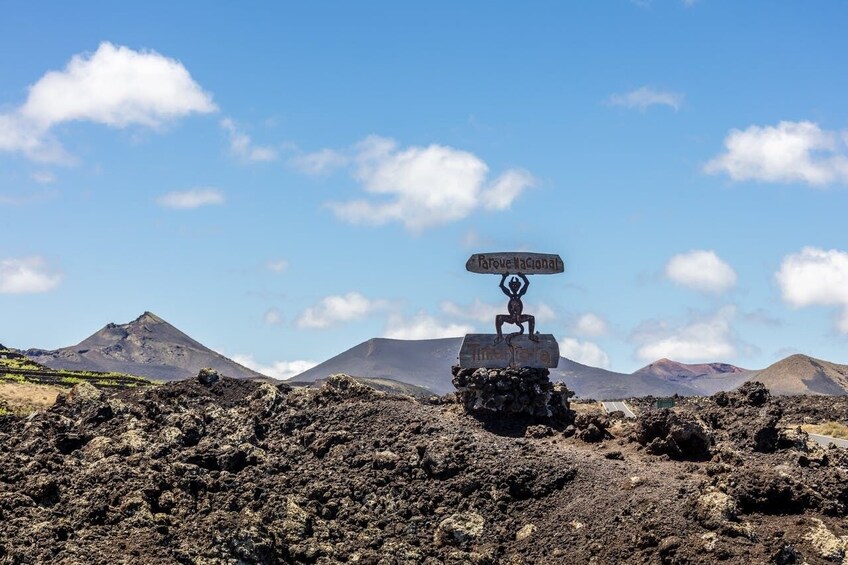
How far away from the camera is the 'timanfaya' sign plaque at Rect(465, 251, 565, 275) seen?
34719mm

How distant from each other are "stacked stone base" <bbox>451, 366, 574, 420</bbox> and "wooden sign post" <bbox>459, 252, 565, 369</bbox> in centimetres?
85

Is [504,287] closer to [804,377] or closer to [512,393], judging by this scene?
[512,393]

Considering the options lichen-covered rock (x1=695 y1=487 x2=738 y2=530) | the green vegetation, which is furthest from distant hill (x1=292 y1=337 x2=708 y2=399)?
lichen-covered rock (x1=695 y1=487 x2=738 y2=530)

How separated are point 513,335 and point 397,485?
8200 mm

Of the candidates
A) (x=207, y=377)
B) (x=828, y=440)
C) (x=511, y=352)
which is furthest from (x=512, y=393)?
(x=828, y=440)

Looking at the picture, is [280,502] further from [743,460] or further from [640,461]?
[743,460]

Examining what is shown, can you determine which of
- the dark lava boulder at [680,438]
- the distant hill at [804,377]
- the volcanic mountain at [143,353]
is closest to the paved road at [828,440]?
the dark lava boulder at [680,438]

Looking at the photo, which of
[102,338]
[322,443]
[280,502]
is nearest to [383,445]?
[322,443]

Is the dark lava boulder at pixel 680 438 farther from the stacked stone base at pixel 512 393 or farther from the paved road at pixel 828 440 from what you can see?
the paved road at pixel 828 440

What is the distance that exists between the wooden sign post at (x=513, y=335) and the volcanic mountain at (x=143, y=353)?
109390 mm

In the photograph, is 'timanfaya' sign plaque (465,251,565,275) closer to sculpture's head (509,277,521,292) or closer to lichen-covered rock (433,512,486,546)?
sculpture's head (509,277,521,292)

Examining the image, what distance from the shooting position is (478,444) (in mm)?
29047

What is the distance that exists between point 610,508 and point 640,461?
334 cm

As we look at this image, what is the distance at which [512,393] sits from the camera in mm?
32094
